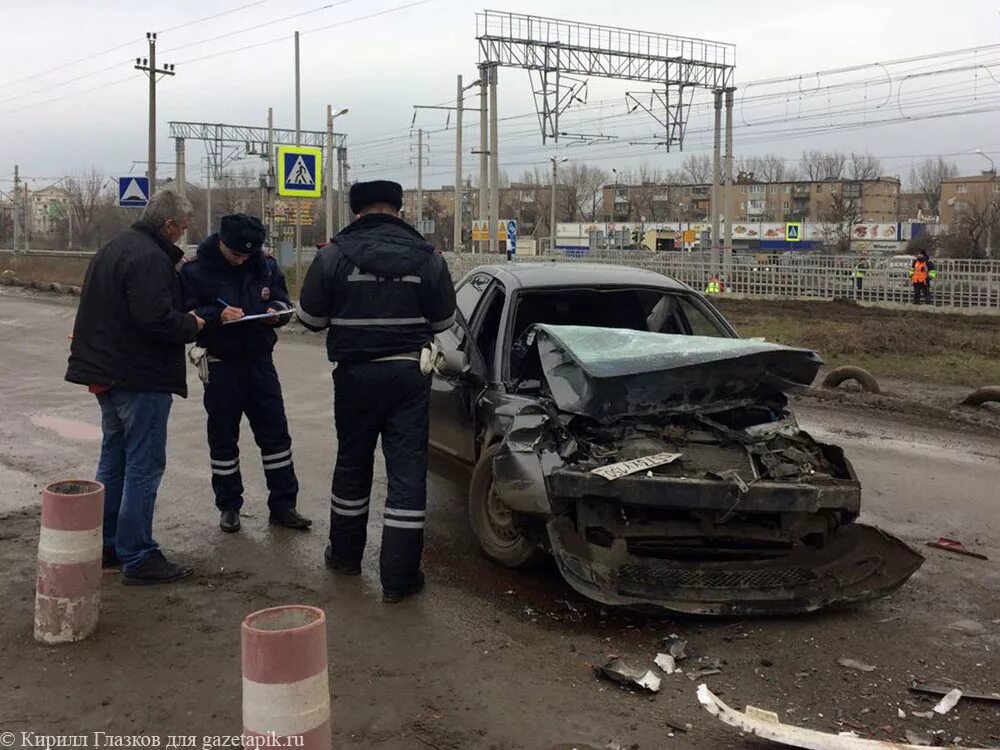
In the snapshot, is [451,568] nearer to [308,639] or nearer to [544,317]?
[544,317]

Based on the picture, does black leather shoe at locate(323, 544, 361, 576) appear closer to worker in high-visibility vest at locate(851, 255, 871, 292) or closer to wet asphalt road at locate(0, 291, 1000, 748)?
wet asphalt road at locate(0, 291, 1000, 748)

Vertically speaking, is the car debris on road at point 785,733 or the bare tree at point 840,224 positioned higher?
the bare tree at point 840,224

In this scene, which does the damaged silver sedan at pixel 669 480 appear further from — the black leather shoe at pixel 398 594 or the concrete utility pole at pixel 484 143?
the concrete utility pole at pixel 484 143

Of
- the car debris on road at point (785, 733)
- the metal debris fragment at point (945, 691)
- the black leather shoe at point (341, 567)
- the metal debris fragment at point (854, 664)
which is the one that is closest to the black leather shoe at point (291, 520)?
the black leather shoe at point (341, 567)

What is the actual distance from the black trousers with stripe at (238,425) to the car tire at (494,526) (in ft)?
4.45

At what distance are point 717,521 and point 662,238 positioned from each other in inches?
2855

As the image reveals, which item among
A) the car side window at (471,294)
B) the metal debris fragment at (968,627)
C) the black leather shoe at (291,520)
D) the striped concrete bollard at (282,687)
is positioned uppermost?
the car side window at (471,294)

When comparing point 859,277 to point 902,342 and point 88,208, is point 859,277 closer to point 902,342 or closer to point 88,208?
point 902,342

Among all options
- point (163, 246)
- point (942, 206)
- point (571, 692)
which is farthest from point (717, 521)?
point (942, 206)

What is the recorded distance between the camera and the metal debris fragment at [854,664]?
376 centimetres

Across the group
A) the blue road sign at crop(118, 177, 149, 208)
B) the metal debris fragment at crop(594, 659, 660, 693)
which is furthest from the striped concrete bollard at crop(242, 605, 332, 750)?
the blue road sign at crop(118, 177, 149, 208)

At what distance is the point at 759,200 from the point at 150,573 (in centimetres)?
12062

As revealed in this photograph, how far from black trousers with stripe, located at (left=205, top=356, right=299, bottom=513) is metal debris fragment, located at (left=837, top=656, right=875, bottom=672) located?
3327mm

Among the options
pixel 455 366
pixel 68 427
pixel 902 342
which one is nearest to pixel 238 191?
pixel 902 342
